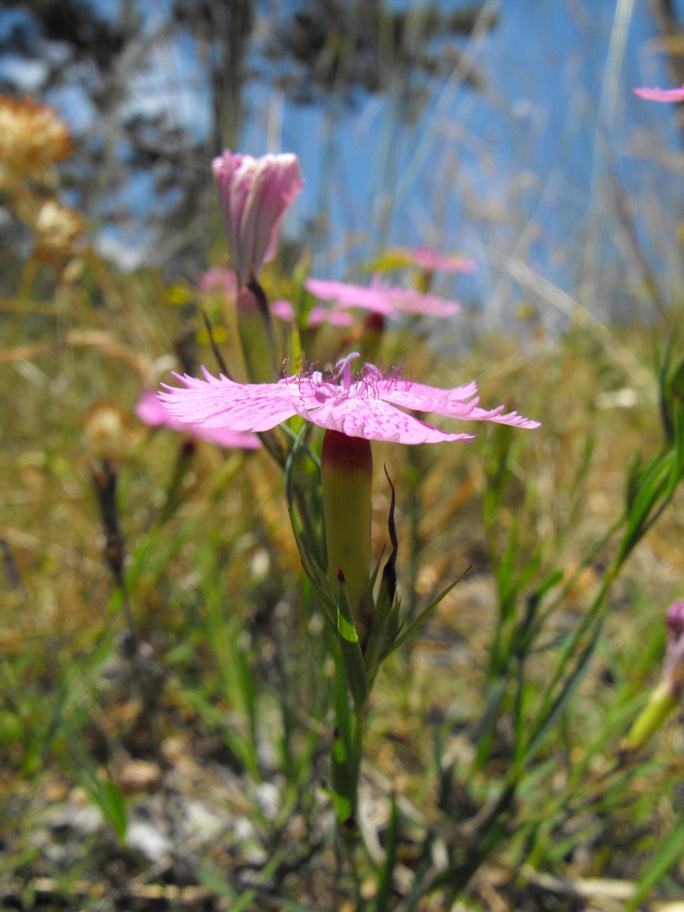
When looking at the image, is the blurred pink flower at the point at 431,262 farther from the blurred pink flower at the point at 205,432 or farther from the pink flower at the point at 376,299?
the blurred pink flower at the point at 205,432

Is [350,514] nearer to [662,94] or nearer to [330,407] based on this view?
[330,407]

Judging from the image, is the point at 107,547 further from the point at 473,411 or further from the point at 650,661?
the point at 650,661

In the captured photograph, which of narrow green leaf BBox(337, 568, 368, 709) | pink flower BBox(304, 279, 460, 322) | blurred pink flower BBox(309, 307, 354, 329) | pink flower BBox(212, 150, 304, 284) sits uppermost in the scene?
pink flower BBox(212, 150, 304, 284)

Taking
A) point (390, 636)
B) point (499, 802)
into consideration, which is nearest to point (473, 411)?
point (390, 636)

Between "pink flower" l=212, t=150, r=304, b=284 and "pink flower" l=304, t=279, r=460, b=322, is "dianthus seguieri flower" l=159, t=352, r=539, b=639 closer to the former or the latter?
"pink flower" l=212, t=150, r=304, b=284

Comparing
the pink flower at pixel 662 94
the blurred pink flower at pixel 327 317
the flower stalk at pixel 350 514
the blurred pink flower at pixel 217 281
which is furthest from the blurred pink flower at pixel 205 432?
the pink flower at pixel 662 94

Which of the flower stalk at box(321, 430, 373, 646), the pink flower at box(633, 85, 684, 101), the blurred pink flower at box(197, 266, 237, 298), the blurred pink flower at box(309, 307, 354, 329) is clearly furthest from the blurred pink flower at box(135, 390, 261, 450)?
the pink flower at box(633, 85, 684, 101)

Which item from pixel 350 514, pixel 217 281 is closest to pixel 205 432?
pixel 350 514
